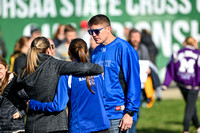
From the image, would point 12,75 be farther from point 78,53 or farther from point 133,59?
point 133,59

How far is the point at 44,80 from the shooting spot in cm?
488

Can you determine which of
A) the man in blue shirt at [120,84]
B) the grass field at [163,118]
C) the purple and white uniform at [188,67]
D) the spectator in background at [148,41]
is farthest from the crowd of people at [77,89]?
the spectator in background at [148,41]

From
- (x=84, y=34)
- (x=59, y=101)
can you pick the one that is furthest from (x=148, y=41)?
(x=59, y=101)

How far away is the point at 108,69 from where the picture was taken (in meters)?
5.05

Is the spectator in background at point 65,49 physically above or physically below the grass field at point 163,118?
above

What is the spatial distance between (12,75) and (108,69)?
1.30m

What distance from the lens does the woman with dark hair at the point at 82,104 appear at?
15.8ft

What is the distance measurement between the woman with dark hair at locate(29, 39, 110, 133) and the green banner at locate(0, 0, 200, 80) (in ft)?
35.6

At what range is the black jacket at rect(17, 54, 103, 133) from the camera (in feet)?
15.9

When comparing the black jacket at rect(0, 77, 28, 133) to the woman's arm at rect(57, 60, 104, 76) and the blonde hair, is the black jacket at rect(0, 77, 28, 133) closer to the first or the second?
the blonde hair

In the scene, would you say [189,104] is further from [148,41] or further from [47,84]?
[47,84]

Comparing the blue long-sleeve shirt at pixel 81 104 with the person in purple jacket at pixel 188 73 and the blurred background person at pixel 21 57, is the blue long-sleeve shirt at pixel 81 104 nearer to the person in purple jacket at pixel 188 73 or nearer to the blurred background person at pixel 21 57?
the blurred background person at pixel 21 57

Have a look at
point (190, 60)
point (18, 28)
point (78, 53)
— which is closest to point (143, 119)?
point (190, 60)

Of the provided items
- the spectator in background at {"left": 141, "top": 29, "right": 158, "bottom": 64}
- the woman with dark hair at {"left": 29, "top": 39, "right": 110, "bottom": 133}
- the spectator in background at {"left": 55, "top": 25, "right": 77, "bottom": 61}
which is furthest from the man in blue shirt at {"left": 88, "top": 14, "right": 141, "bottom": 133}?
the spectator in background at {"left": 141, "top": 29, "right": 158, "bottom": 64}
